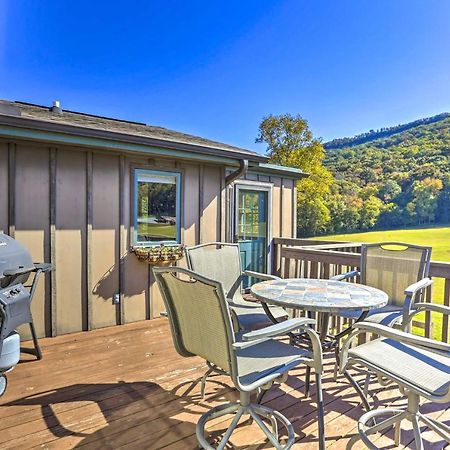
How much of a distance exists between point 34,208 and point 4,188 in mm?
329

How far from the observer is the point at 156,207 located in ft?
14.3

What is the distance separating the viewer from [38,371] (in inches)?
109

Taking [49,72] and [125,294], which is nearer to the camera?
[125,294]

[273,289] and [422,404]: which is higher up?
[273,289]

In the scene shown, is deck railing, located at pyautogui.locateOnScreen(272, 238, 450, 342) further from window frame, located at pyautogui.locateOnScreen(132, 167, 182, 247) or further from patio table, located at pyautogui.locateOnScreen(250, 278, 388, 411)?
window frame, located at pyautogui.locateOnScreen(132, 167, 182, 247)

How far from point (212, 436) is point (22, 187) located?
9.83ft

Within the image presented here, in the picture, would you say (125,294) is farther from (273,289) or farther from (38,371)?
(273,289)

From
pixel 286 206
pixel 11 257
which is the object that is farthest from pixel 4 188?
pixel 286 206

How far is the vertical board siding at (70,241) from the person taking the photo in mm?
3607

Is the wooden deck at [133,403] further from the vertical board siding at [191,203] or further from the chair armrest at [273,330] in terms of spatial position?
the vertical board siding at [191,203]

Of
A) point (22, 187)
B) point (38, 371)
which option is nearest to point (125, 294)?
point (38, 371)

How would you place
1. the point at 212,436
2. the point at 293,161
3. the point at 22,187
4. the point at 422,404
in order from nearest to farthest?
1. the point at 212,436
2. the point at 422,404
3. the point at 22,187
4. the point at 293,161

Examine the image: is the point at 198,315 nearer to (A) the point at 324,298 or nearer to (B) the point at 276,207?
(A) the point at 324,298

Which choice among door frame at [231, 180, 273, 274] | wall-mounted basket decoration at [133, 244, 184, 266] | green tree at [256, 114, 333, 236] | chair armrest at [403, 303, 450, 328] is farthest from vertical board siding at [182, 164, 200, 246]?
green tree at [256, 114, 333, 236]
